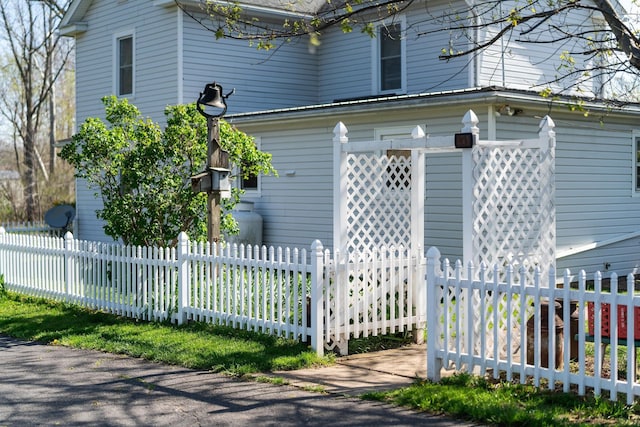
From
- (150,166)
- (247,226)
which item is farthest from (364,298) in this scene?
(247,226)

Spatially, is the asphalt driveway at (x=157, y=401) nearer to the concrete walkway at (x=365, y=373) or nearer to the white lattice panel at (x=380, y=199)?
the concrete walkway at (x=365, y=373)

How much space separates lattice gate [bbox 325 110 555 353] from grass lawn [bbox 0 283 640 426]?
0.56 m

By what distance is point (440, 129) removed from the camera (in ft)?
49.8

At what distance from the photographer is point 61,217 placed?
2411 cm

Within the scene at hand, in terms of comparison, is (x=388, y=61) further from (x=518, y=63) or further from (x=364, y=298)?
→ (x=364, y=298)

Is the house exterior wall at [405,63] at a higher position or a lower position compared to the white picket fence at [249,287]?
Result: higher

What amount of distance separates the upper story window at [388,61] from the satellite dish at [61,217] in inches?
370

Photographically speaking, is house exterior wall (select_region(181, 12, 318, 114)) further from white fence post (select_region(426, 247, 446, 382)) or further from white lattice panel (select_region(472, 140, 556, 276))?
white fence post (select_region(426, 247, 446, 382))

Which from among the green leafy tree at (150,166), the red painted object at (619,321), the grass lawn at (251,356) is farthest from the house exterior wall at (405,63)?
the red painted object at (619,321)

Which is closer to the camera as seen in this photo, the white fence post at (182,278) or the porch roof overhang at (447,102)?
the white fence post at (182,278)

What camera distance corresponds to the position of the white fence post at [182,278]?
11.3m

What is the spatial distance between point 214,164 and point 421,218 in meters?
2.93

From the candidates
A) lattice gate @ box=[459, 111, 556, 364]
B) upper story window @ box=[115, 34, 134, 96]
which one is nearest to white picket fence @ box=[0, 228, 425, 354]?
lattice gate @ box=[459, 111, 556, 364]

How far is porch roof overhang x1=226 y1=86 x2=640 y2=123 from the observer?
13.8 meters
